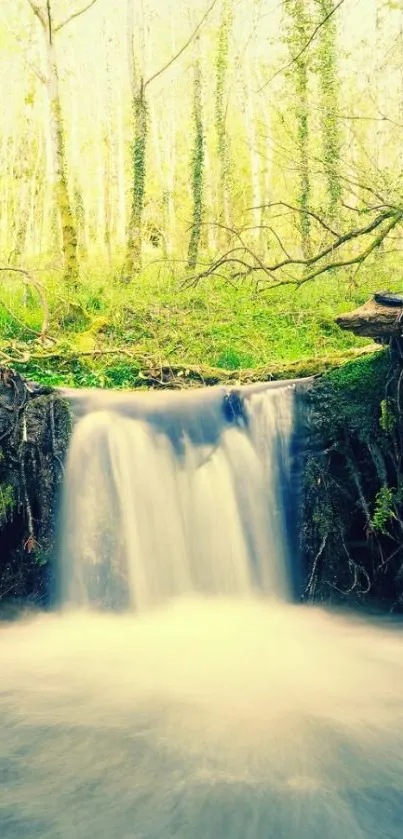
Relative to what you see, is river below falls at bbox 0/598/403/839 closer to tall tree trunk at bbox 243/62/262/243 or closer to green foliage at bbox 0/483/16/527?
green foliage at bbox 0/483/16/527

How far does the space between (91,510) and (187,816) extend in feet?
10.7

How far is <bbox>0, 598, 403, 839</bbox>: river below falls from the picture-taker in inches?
83.7

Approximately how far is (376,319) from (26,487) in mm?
3000

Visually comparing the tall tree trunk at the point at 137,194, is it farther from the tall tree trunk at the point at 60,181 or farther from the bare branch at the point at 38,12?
the bare branch at the point at 38,12

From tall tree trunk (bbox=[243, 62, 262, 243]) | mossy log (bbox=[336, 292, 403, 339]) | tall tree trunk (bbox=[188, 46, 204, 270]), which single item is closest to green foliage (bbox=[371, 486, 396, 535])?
mossy log (bbox=[336, 292, 403, 339])

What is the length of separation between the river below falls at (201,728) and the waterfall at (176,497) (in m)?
0.45

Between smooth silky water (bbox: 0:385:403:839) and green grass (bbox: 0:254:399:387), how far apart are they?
1846mm

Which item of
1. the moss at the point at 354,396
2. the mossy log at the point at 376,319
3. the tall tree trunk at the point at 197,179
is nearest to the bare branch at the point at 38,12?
the tall tree trunk at the point at 197,179

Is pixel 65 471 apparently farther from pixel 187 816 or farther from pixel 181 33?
pixel 181 33

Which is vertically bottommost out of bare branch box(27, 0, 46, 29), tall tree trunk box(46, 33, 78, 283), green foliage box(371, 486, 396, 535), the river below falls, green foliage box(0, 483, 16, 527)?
the river below falls

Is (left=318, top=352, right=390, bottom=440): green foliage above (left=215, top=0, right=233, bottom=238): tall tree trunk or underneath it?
underneath

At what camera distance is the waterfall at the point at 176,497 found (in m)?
5.12

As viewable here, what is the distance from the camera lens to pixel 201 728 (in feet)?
9.41

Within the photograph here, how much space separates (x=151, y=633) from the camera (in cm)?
449
